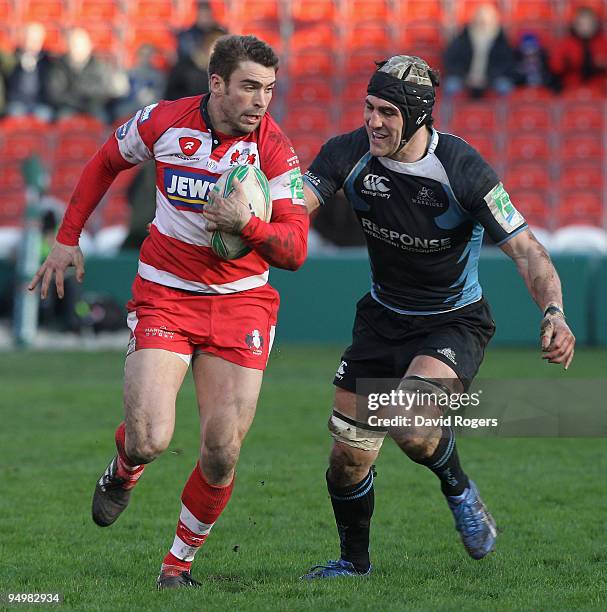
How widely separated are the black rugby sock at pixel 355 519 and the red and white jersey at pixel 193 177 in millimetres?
1078

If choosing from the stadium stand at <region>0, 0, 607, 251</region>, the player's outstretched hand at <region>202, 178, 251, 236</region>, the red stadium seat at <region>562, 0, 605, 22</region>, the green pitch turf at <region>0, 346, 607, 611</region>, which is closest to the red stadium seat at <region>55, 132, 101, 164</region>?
the stadium stand at <region>0, 0, 607, 251</region>

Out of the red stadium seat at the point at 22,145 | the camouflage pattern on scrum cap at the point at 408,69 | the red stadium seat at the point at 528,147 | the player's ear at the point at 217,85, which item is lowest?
the red stadium seat at the point at 22,145

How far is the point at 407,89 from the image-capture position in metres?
5.59

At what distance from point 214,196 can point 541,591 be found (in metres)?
2.19

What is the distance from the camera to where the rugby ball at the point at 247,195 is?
5230 mm

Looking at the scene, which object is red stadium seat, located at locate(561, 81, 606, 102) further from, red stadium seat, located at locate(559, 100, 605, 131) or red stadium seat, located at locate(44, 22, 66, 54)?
red stadium seat, located at locate(44, 22, 66, 54)

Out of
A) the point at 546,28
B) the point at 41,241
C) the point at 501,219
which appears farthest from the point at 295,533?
the point at 546,28

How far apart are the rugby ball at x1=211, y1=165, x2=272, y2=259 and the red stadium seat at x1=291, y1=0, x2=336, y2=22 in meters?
16.8

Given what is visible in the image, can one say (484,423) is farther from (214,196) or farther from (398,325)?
(214,196)

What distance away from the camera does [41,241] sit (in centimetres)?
1769

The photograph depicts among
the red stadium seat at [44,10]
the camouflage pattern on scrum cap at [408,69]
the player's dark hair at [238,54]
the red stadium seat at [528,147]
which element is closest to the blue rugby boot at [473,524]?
the camouflage pattern on scrum cap at [408,69]

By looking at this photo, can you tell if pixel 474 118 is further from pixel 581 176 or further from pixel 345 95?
pixel 345 95

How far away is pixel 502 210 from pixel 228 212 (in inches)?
51.9

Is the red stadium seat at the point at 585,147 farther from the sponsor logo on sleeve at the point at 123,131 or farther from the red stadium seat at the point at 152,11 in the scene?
the sponsor logo on sleeve at the point at 123,131
